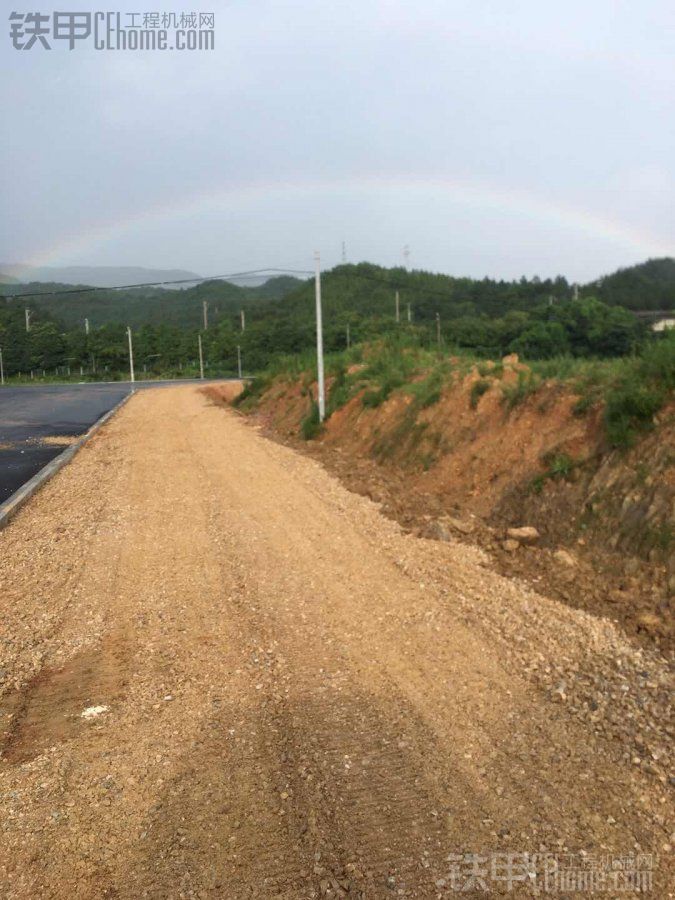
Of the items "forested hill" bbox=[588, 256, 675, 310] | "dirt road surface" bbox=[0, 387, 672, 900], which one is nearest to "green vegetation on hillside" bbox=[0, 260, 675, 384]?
"forested hill" bbox=[588, 256, 675, 310]

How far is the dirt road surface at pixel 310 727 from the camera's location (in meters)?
3.05

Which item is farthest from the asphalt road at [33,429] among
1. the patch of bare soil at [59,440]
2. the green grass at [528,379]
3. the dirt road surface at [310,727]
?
the green grass at [528,379]

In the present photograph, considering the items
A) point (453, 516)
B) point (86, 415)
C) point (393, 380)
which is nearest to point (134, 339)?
point (86, 415)

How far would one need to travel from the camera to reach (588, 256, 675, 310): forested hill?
101 feet

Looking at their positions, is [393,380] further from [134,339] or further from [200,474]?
[134,339]

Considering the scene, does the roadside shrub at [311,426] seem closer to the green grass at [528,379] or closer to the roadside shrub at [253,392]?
the green grass at [528,379]

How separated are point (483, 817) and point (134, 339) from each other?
93.2 metres

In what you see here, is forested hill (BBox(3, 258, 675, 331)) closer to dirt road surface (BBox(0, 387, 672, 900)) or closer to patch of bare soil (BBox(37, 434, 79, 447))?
patch of bare soil (BBox(37, 434, 79, 447))

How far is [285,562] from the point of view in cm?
705

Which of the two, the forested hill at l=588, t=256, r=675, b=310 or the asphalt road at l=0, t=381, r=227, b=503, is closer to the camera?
the asphalt road at l=0, t=381, r=227, b=503

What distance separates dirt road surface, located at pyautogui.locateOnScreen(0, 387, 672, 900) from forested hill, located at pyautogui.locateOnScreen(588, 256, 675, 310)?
2766 centimetres

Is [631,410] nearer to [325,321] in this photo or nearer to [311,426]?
[311,426]

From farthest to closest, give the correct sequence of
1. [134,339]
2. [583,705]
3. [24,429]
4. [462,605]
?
[134,339]
[24,429]
[462,605]
[583,705]

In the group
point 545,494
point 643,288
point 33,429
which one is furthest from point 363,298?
point 545,494
